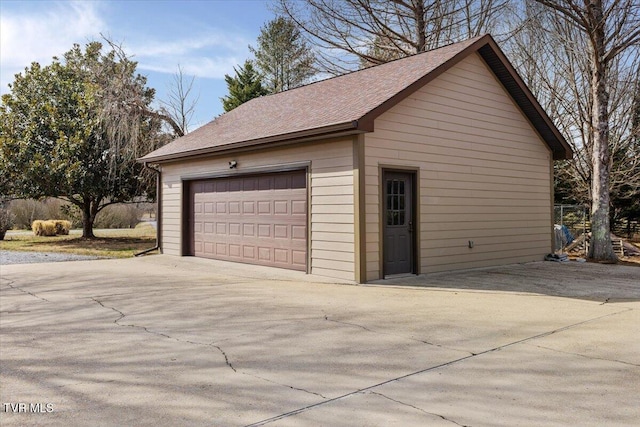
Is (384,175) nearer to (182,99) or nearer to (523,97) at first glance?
(523,97)

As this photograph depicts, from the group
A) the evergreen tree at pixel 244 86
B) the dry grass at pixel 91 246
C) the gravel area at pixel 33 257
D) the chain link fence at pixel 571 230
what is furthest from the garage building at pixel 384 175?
the evergreen tree at pixel 244 86

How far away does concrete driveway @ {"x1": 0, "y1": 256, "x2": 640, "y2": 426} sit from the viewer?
9.84ft

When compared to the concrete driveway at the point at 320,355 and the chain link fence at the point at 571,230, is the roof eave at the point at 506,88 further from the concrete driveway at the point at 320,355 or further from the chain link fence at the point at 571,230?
the chain link fence at the point at 571,230

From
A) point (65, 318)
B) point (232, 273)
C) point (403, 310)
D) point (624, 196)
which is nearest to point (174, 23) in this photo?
point (232, 273)

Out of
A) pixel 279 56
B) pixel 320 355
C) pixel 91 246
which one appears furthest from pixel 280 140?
pixel 279 56

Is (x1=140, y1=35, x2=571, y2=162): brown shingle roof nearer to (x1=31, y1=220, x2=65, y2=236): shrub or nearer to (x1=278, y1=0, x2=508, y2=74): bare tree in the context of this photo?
(x1=278, y1=0, x2=508, y2=74): bare tree

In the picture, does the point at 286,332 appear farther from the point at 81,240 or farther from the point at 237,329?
the point at 81,240

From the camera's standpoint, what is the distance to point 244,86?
100 feet

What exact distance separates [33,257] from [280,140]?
822cm

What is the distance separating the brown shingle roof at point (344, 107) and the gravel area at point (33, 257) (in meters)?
3.33

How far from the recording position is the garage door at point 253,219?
372 inches

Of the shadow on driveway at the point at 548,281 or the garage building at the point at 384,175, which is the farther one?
the garage building at the point at 384,175

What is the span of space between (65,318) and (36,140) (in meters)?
14.3

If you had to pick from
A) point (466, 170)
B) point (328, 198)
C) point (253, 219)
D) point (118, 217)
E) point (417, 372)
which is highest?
point (466, 170)
